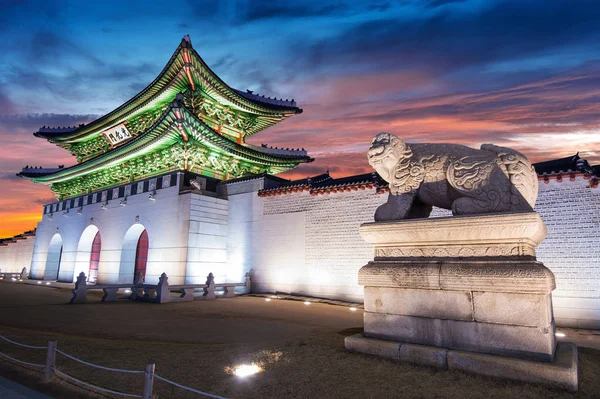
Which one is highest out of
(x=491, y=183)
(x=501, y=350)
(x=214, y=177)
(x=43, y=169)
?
(x=43, y=169)

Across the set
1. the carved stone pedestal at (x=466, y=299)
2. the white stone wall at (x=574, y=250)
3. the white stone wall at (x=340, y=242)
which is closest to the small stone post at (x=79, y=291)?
the white stone wall at (x=340, y=242)

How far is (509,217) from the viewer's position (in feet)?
11.8

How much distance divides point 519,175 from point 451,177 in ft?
2.39

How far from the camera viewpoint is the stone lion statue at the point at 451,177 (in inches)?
156

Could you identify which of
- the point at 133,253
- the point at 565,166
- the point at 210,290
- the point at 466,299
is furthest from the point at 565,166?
the point at 133,253

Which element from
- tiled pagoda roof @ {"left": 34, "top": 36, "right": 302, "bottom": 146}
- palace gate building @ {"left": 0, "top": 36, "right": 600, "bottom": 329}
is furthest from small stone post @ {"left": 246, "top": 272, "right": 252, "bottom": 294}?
tiled pagoda roof @ {"left": 34, "top": 36, "right": 302, "bottom": 146}

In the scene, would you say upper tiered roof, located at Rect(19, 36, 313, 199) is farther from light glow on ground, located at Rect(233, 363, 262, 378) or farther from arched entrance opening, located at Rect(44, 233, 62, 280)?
light glow on ground, located at Rect(233, 363, 262, 378)

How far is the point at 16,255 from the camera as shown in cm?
2838

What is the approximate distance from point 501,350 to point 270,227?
12.2 m

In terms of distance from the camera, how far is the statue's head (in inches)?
184

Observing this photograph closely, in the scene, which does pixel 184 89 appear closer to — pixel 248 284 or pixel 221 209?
pixel 221 209

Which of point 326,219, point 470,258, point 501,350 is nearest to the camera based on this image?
point 501,350

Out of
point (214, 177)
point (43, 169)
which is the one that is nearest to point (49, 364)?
point (214, 177)

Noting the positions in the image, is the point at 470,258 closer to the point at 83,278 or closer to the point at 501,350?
the point at 501,350
